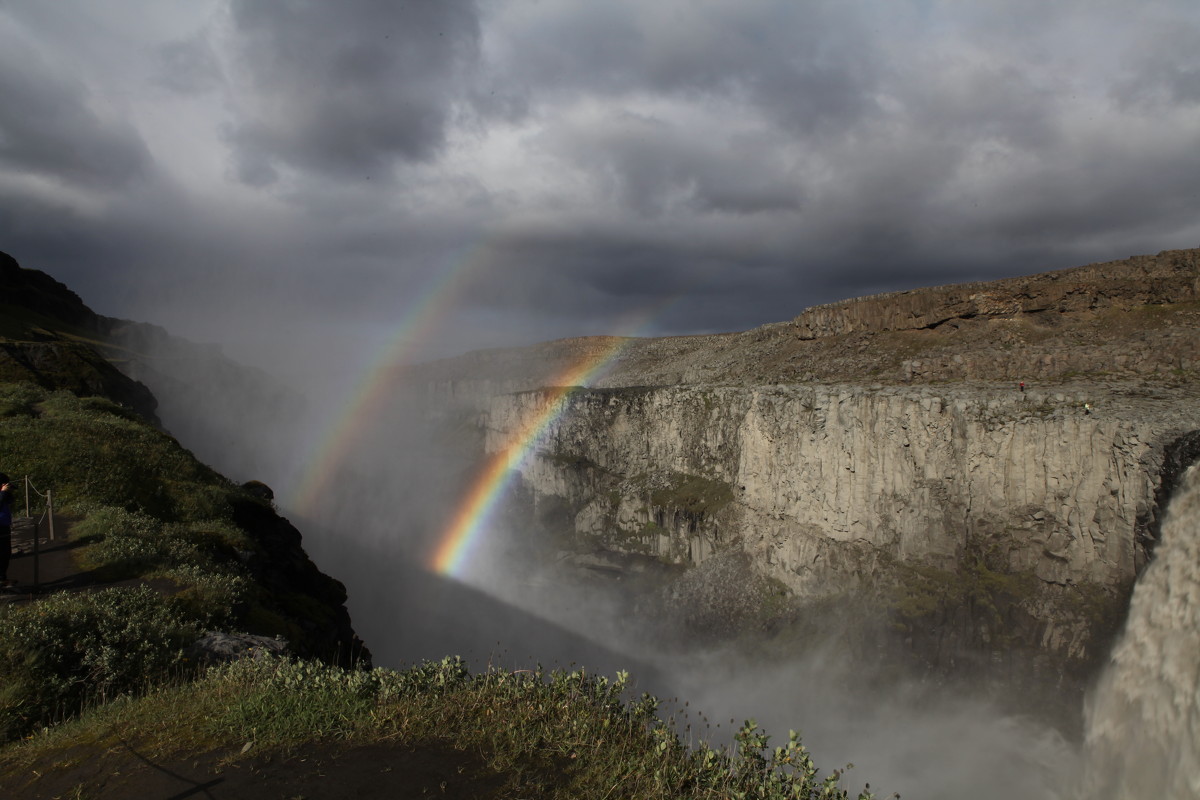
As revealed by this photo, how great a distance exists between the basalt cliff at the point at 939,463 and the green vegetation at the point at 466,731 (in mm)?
23725

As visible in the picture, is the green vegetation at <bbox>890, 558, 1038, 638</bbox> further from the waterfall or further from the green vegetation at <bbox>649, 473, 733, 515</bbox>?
the green vegetation at <bbox>649, 473, 733, 515</bbox>

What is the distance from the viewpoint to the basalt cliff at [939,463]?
81.9 ft

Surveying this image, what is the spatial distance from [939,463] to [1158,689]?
15.1m

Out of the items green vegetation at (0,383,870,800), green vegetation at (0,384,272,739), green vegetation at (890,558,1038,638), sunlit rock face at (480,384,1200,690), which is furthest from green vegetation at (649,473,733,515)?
green vegetation at (0,383,870,800)

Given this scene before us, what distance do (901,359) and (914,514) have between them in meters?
17.2

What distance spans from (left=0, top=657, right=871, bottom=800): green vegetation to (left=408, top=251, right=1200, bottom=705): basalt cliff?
23725 mm

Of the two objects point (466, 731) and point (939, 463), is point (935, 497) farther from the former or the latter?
point (466, 731)

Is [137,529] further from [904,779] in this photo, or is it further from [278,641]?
[904,779]

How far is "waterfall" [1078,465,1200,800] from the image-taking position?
47.2 ft

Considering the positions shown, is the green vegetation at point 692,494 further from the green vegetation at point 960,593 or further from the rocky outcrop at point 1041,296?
the rocky outcrop at point 1041,296

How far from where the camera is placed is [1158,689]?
1675cm

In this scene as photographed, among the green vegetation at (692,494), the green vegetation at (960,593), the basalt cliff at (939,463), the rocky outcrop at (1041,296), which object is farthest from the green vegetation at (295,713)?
the rocky outcrop at (1041,296)

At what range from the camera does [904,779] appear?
24.3 m

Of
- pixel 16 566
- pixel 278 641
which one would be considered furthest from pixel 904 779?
pixel 16 566
